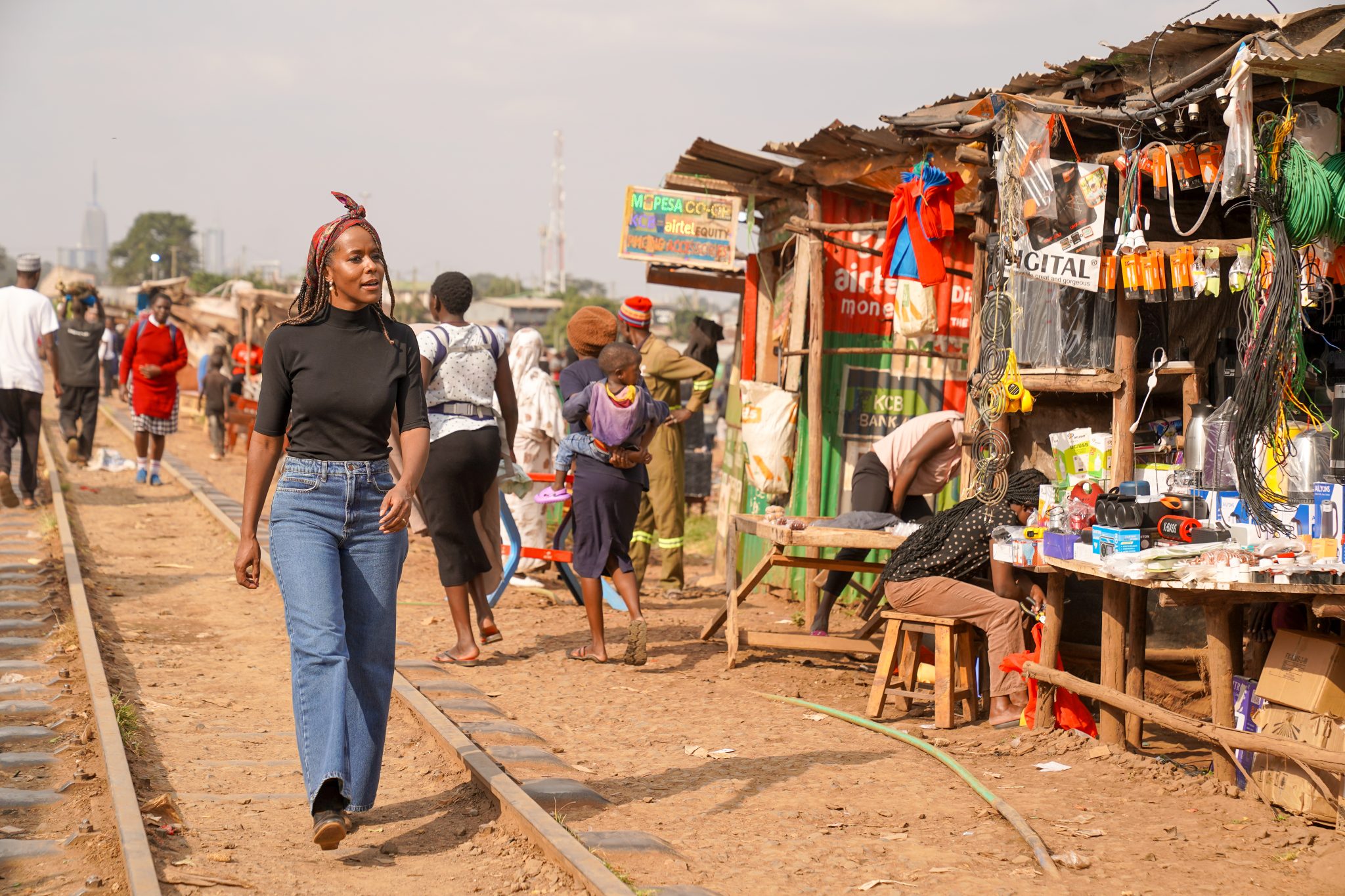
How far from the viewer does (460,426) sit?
25.9 ft

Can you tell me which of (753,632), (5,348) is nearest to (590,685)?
(753,632)

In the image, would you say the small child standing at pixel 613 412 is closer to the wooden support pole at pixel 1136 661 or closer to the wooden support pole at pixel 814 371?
the wooden support pole at pixel 814 371

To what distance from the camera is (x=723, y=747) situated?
6.60 m

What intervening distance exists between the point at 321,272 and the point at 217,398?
17.2m

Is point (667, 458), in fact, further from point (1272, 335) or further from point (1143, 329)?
point (1272, 335)

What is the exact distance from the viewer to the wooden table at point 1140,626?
5.52 metres

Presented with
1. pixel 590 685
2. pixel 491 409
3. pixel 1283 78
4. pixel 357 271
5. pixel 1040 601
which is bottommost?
pixel 590 685

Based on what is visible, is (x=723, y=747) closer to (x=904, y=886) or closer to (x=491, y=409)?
(x=904, y=886)

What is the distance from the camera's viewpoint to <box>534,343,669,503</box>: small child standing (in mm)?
8195

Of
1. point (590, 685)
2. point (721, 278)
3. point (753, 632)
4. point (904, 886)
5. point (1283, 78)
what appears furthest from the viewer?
point (721, 278)

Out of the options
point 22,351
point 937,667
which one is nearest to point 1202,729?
point 937,667

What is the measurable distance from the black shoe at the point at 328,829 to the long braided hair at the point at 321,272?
5.45ft

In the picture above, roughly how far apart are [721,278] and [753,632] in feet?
24.9

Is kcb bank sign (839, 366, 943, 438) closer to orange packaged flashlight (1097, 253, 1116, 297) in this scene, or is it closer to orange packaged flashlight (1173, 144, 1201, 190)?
orange packaged flashlight (1097, 253, 1116, 297)
